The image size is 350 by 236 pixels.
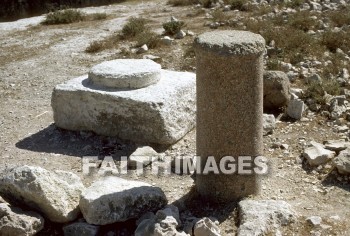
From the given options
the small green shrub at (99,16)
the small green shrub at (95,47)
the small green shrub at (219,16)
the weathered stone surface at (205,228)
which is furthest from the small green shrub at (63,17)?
the weathered stone surface at (205,228)

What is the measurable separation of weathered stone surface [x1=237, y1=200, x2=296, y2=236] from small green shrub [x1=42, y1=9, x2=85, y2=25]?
31.1 ft

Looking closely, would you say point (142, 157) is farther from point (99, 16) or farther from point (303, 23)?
point (99, 16)

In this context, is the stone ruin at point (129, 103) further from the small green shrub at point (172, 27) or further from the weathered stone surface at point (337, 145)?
the small green shrub at point (172, 27)

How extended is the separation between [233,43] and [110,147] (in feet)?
8.25

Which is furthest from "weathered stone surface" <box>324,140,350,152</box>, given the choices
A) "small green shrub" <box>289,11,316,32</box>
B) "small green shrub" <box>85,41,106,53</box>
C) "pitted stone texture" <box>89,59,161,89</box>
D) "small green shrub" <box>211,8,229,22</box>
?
"small green shrub" <box>211,8,229,22</box>

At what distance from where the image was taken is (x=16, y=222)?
15.2ft

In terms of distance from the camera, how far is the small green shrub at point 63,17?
529 inches

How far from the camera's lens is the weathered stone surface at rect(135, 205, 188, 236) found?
4.47 metres

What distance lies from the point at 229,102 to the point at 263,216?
1.05 m

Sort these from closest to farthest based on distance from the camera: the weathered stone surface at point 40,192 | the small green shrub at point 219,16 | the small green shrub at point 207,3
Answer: the weathered stone surface at point 40,192
the small green shrub at point 219,16
the small green shrub at point 207,3

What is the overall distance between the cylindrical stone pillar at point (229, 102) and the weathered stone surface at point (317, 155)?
3.68ft

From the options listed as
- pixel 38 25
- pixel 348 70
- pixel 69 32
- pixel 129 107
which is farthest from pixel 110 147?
pixel 38 25

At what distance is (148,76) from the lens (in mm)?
6848

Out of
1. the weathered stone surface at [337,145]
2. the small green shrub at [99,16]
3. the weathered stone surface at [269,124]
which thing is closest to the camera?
the weathered stone surface at [337,145]
